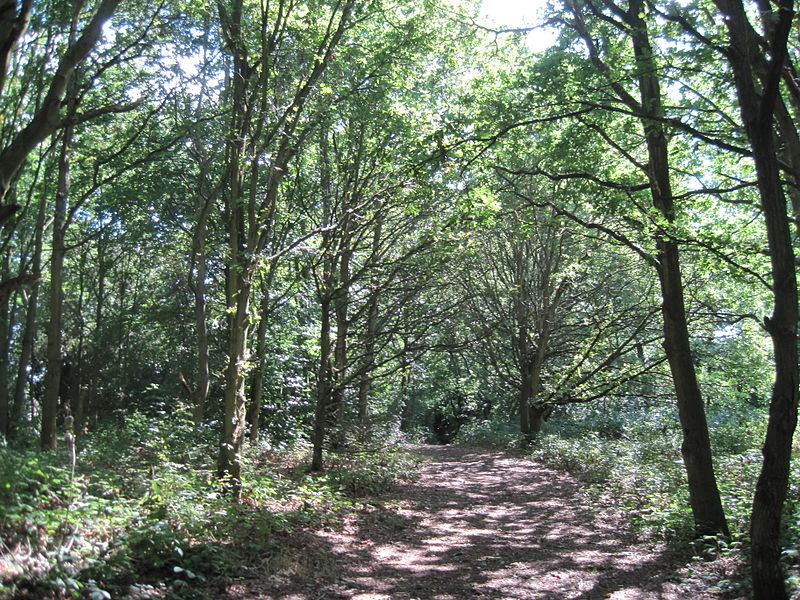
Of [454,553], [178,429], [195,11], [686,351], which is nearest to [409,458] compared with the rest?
[178,429]

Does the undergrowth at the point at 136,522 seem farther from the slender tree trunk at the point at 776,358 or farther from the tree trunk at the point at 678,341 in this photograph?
the tree trunk at the point at 678,341

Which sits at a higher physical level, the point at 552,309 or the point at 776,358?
the point at 552,309

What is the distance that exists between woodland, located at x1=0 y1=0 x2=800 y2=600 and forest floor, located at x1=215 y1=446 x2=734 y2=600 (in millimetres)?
329

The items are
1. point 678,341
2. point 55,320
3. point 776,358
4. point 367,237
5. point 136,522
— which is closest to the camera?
point 776,358

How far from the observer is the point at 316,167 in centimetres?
1262

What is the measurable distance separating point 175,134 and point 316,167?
3016 millimetres

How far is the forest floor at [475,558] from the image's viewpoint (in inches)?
210

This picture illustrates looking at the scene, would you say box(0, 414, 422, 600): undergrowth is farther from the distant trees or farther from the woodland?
the distant trees

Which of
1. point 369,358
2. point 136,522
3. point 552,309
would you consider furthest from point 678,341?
point 552,309

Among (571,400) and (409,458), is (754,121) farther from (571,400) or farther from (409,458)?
(571,400)

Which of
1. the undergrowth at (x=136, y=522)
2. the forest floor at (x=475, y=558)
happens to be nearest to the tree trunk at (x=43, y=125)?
the undergrowth at (x=136, y=522)

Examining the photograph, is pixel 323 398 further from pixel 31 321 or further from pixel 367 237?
pixel 31 321

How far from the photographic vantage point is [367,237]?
480 inches

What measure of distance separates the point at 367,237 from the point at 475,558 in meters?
7.13
